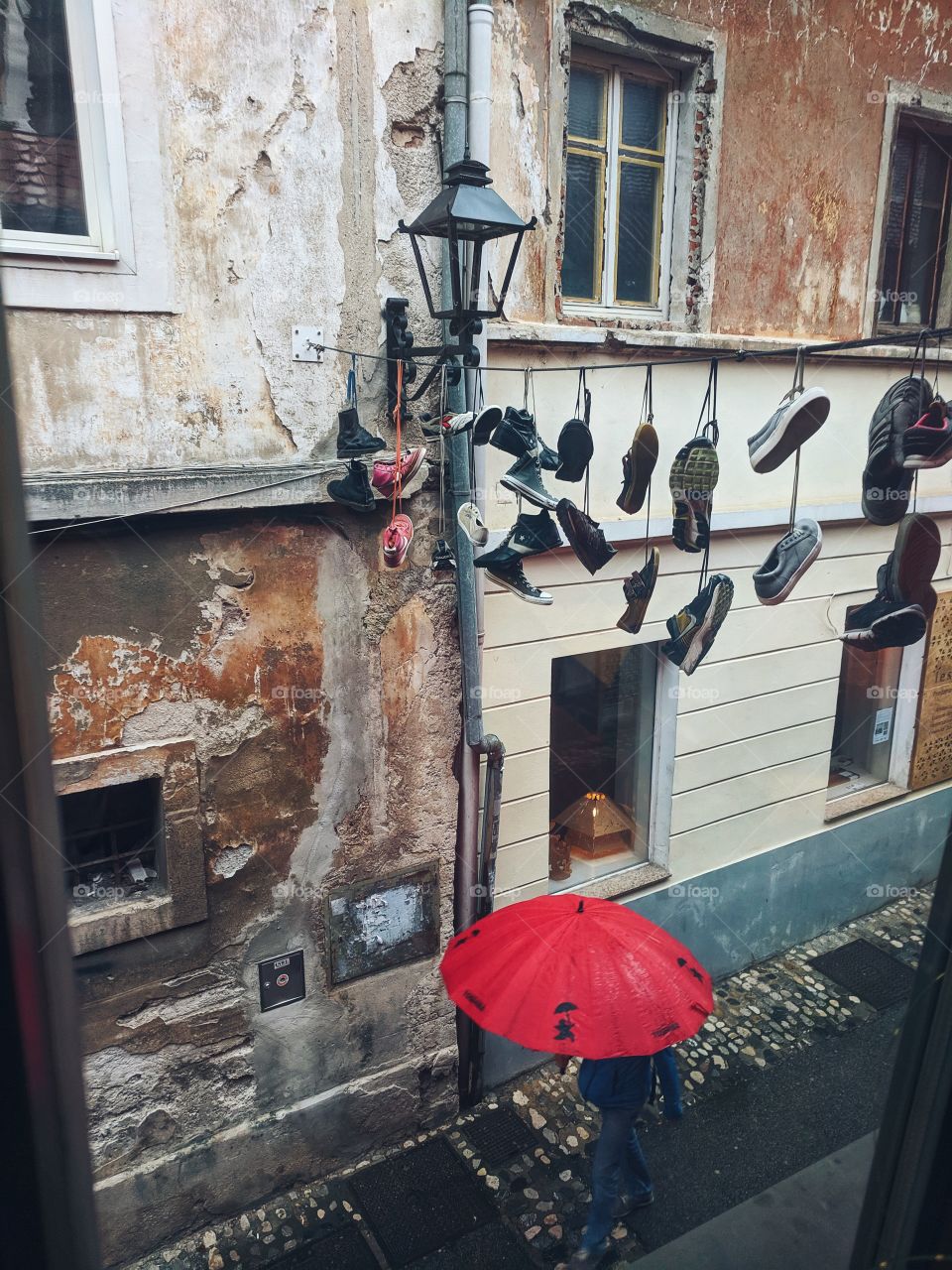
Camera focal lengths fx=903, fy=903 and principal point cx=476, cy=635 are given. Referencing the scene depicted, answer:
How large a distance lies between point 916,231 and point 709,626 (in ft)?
14.3

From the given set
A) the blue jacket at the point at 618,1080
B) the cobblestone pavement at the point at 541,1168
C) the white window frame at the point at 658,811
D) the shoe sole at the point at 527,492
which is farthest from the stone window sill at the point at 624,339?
the cobblestone pavement at the point at 541,1168

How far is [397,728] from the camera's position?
200 inches

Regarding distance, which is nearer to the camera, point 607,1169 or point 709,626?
point 607,1169

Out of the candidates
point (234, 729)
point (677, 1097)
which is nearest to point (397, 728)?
point (234, 729)

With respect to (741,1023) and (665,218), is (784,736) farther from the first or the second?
(665,218)

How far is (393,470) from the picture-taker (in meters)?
4.48

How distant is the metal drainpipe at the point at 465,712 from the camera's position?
4.42m

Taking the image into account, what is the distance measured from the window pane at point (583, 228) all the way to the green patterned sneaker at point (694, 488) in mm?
1621

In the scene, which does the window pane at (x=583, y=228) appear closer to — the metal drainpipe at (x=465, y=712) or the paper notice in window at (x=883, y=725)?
the metal drainpipe at (x=465, y=712)

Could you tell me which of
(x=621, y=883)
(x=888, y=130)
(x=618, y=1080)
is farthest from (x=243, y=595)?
(x=888, y=130)

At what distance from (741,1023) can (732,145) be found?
594 centimetres

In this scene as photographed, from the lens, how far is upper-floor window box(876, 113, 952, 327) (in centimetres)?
676

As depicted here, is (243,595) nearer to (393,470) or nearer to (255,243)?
(393,470)

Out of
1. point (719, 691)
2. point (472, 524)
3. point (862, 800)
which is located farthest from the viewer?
point (862, 800)
